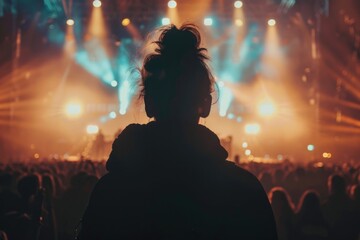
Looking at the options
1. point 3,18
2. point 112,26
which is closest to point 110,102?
point 112,26

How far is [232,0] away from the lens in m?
28.1

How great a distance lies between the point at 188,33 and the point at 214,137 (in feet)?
1.24

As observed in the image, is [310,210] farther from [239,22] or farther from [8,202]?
[239,22]

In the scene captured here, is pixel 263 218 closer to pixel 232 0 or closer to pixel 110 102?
pixel 232 0

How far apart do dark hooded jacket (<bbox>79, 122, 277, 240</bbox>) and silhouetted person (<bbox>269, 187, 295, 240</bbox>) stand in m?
4.06

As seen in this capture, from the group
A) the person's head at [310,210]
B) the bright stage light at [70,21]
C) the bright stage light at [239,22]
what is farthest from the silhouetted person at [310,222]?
the bright stage light at [70,21]

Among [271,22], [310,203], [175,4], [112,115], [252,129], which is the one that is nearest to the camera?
[310,203]

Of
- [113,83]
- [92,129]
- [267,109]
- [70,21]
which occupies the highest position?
[70,21]

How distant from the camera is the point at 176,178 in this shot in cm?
190

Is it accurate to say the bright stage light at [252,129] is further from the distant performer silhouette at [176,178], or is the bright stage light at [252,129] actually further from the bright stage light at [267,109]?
the distant performer silhouette at [176,178]

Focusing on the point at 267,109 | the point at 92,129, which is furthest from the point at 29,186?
the point at 267,109

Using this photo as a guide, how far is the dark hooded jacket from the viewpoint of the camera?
1.86 meters

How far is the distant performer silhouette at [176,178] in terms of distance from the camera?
186 centimetres

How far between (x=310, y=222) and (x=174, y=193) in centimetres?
409
